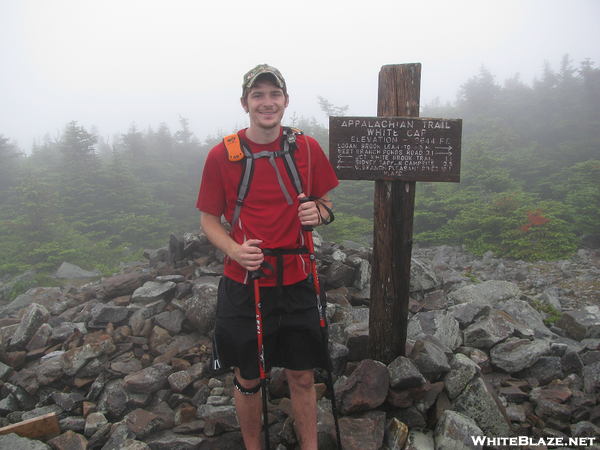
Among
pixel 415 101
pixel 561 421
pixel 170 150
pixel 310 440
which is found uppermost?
pixel 170 150

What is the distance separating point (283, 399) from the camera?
386cm

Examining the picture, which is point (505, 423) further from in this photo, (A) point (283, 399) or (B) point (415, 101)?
(B) point (415, 101)

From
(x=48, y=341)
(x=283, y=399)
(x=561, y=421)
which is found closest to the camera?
(x=561, y=421)

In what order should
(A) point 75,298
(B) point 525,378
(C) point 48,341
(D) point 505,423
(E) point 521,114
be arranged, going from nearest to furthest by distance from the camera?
(D) point 505,423
(B) point 525,378
(C) point 48,341
(A) point 75,298
(E) point 521,114

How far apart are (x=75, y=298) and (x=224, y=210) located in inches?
228

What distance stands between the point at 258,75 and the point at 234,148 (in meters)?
0.57

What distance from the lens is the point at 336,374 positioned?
4160mm

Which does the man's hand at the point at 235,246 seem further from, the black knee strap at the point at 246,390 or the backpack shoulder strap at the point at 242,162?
the black knee strap at the point at 246,390

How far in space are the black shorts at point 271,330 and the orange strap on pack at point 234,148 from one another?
980mm

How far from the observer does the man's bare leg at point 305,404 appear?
9.01ft

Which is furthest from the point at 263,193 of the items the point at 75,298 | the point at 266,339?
the point at 75,298

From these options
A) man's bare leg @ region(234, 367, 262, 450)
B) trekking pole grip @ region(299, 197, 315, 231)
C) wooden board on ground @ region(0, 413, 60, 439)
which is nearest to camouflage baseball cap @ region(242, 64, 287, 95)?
trekking pole grip @ region(299, 197, 315, 231)

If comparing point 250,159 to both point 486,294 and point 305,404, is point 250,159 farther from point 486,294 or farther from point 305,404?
point 486,294

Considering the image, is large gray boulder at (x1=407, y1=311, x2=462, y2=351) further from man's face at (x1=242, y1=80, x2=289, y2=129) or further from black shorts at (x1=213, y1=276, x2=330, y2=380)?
man's face at (x1=242, y1=80, x2=289, y2=129)
